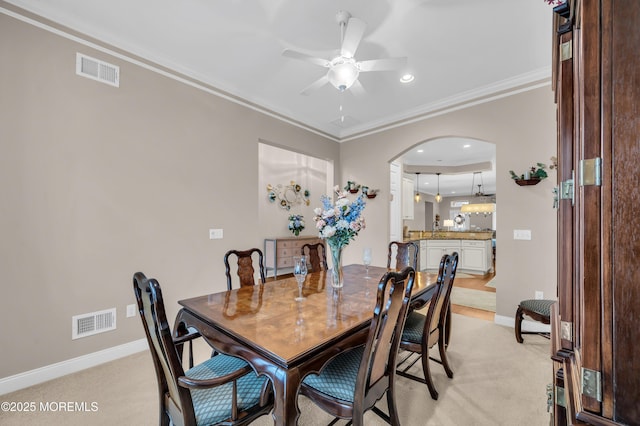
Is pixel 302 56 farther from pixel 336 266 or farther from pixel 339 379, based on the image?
pixel 339 379

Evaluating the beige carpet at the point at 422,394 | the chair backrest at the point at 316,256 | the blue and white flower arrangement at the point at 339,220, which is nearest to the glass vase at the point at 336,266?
the blue and white flower arrangement at the point at 339,220

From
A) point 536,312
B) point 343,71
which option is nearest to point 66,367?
point 343,71

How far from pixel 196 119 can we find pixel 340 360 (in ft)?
9.62

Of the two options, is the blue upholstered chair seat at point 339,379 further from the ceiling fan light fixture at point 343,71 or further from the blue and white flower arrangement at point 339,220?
the ceiling fan light fixture at point 343,71

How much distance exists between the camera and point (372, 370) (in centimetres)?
133

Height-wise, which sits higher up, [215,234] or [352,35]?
[352,35]

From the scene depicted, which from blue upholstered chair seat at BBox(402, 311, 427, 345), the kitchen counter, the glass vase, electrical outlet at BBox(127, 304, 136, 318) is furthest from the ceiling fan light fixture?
the kitchen counter

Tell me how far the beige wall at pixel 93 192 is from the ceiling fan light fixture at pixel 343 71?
1716mm

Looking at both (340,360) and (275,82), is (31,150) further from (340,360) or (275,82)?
(340,360)

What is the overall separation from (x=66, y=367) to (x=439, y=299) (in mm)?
3025

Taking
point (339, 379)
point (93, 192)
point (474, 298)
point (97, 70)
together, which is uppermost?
point (97, 70)

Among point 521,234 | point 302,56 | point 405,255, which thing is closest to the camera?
point 302,56

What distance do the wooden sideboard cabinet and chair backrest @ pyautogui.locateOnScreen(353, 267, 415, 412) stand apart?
446 cm

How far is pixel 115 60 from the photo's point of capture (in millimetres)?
2586
